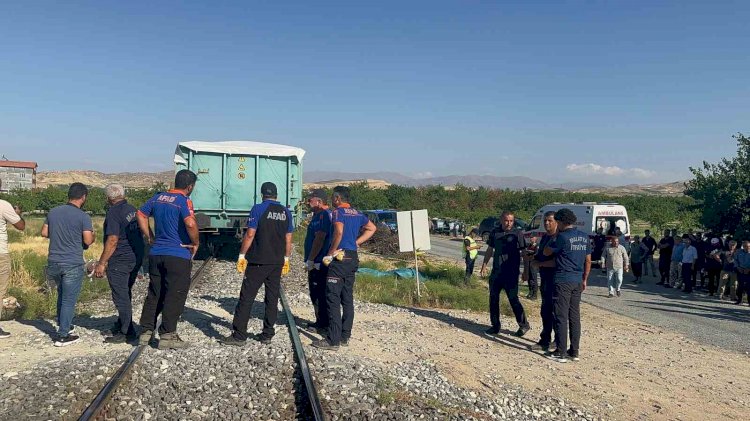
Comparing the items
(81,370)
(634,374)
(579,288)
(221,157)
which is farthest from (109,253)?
(221,157)

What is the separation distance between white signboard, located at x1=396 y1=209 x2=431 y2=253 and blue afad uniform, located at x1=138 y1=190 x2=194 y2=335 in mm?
5772

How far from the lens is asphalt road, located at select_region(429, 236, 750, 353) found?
981 cm

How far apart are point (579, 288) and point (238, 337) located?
4218mm

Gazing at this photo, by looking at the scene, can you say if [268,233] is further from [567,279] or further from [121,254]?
[567,279]

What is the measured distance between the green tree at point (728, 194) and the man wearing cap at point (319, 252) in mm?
Answer: 13872

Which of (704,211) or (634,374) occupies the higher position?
(704,211)

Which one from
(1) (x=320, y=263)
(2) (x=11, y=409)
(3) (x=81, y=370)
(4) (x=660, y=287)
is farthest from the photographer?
(4) (x=660, y=287)

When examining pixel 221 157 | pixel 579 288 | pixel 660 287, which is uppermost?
pixel 221 157

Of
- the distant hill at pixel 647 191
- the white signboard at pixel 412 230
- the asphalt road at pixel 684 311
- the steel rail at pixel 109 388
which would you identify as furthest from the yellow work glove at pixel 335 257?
the distant hill at pixel 647 191

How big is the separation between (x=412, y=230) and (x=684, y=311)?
608 cm

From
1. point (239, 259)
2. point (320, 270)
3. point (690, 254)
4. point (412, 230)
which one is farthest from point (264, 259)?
point (690, 254)

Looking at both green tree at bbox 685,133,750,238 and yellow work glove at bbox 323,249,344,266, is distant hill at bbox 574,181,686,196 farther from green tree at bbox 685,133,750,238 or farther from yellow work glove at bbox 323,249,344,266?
yellow work glove at bbox 323,249,344,266

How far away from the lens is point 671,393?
6.31 meters

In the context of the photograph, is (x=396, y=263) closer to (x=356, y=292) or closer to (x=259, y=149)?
(x=259, y=149)
